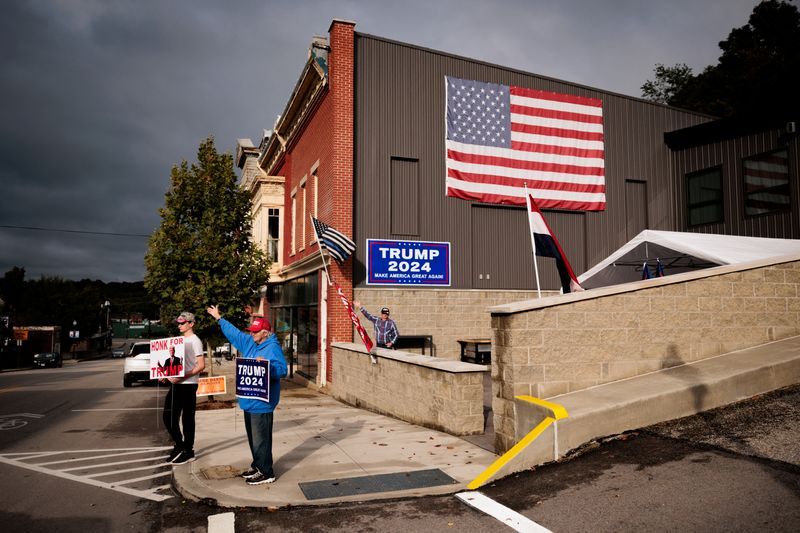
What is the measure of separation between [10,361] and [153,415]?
45.8 m

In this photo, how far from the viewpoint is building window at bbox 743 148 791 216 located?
17109mm

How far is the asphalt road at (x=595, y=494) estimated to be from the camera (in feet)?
15.3

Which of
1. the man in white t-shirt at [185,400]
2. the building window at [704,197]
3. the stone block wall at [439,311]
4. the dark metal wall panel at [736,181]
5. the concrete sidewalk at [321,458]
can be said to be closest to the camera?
the concrete sidewalk at [321,458]

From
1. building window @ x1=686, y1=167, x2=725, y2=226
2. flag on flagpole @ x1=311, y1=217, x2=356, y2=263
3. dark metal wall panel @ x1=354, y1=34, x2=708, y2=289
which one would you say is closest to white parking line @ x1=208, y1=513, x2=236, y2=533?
flag on flagpole @ x1=311, y1=217, x2=356, y2=263

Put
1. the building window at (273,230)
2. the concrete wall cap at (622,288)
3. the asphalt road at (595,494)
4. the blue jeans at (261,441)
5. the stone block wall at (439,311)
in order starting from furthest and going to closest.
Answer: the building window at (273,230)
the stone block wall at (439,311)
the concrete wall cap at (622,288)
the blue jeans at (261,441)
the asphalt road at (595,494)

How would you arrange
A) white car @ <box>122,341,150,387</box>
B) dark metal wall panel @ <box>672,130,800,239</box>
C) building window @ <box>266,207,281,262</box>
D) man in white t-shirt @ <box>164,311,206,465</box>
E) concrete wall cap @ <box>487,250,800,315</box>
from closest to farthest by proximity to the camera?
concrete wall cap @ <box>487,250,800,315</box>, man in white t-shirt @ <box>164,311,206,465</box>, dark metal wall panel @ <box>672,130,800,239</box>, white car @ <box>122,341,150,387</box>, building window @ <box>266,207,281,262</box>

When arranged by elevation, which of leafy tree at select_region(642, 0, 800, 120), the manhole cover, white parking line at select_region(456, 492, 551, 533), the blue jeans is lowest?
the manhole cover

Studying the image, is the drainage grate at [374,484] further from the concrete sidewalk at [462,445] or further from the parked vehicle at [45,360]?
the parked vehicle at [45,360]

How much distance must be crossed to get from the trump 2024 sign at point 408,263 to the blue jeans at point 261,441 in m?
9.66

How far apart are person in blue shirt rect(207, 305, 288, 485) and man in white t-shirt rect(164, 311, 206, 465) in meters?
1.32

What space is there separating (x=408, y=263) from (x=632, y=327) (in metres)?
9.43

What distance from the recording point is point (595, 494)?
17.2 ft

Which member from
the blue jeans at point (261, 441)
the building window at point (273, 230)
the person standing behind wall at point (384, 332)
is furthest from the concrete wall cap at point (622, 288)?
the building window at point (273, 230)

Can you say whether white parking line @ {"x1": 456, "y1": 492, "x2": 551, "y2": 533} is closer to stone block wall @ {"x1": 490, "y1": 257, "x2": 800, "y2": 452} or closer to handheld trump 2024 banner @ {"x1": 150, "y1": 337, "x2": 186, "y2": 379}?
stone block wall @ {"x1": 490, "y1": 257, "x2": 800, "y2": 452}
